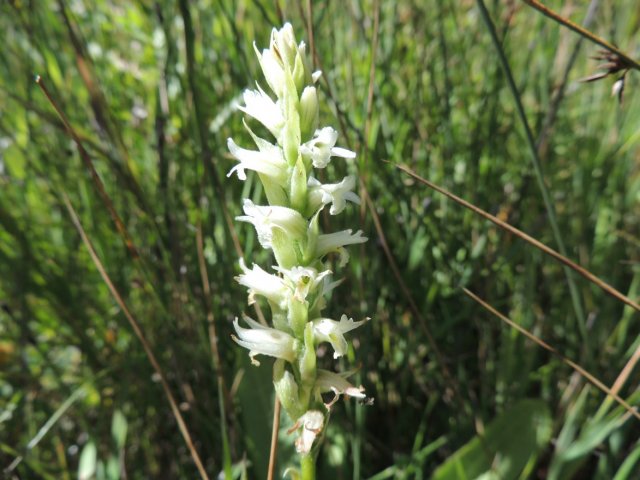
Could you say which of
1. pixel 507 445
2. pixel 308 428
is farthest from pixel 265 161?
pixel 507 445

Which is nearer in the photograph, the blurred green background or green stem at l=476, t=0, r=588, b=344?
green stem at l=476, t=0, r=588, b=344

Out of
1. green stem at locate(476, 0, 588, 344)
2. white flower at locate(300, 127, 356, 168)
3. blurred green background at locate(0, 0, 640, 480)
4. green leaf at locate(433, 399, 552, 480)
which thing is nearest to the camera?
white flower at locate(300, 127, 356, 168)

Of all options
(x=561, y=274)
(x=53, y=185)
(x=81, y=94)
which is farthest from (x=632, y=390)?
(x=81, y=94)

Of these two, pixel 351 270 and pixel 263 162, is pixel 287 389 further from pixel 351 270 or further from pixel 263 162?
pixel 351 270

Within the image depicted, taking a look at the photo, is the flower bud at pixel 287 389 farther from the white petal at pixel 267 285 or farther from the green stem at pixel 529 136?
the green stem at pixel 529 136

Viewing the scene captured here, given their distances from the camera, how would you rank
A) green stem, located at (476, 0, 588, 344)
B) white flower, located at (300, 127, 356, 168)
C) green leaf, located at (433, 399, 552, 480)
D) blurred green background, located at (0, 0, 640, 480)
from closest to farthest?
white flower, located at (300, 127, 356, 168) < green stem, located at (476, 0, 588, 344) < green leaf, located at (433, 399, 552, 480) < blurred green background, located at (0, 0, 640, 480)

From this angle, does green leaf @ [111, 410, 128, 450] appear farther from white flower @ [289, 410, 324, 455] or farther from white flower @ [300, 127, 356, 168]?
white flower @ [300, 127, 356, 168]

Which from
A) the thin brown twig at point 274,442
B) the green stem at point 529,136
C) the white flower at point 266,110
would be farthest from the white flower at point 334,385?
the green stem at point 529,136

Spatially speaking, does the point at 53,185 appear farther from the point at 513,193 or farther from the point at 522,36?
the point at 522,36

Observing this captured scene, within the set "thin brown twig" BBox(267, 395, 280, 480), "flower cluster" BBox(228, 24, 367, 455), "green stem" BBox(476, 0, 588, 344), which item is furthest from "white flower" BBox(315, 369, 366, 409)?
"green stem" BBox(476, 0, 588, 344)

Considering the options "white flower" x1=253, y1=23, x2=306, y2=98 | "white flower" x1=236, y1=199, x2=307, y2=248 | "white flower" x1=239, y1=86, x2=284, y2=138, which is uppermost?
"white flower" x1=253, y1=23, x2=306, y2=98
